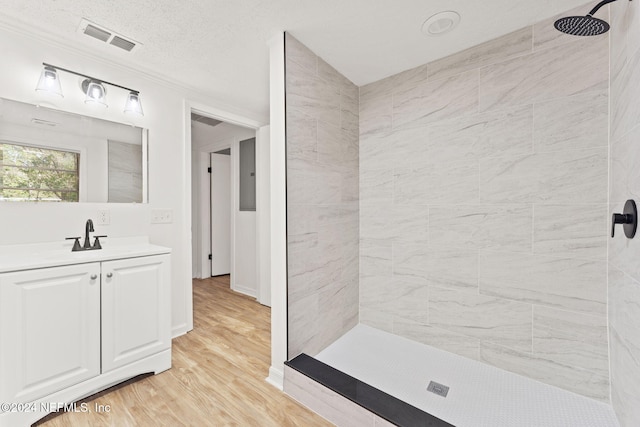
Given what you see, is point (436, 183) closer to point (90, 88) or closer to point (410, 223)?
point (410, 223)

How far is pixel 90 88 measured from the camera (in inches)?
74.3

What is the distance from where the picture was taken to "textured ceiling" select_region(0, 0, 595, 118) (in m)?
1.47

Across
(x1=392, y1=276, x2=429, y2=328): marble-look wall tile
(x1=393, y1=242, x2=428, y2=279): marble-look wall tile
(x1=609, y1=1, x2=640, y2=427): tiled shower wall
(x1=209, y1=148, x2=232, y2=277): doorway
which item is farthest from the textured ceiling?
(x1=209, y1=148, x2=232, y2=277): doorway

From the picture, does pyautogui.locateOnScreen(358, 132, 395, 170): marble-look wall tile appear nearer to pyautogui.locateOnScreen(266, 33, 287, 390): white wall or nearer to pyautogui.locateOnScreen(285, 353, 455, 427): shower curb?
pyautogui.locateOnScreen(266, 33, 287, 390): white wall

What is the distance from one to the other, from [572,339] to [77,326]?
2.77 m

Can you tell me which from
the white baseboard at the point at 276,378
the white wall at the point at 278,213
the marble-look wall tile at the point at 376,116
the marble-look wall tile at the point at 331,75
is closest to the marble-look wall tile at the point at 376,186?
the marble-look wall tile at the point at 376,116

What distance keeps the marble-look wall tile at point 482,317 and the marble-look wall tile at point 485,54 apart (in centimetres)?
158

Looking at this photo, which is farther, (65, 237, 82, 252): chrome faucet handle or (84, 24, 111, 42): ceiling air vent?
(65, 237, 82, 252): chrome faucet handle

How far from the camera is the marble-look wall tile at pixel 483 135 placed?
1.67m

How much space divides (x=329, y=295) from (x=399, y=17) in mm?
1894

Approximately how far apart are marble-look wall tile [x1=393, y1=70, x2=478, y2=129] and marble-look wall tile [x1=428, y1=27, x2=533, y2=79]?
53 mm

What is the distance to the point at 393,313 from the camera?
7.40ft

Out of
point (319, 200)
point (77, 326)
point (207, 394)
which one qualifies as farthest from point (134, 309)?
point (319, 200)

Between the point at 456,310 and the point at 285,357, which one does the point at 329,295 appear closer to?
the point at 285,357
